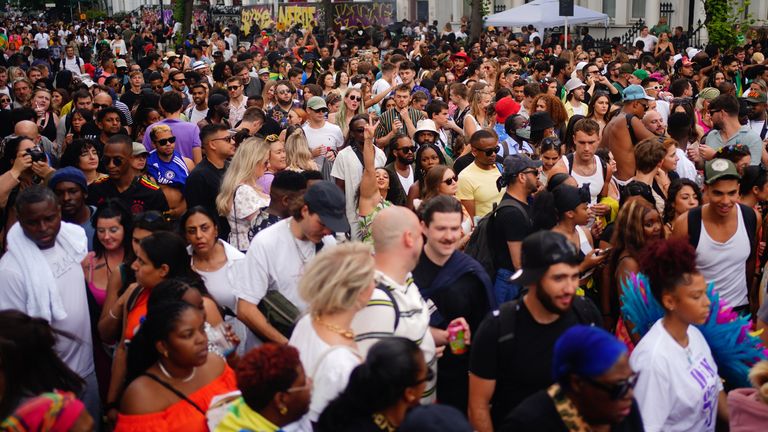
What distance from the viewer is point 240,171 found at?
22.7 feet

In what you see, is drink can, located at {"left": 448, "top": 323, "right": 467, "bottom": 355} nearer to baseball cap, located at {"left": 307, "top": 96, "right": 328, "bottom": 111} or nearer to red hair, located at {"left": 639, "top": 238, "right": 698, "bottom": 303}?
red hair, located at {"left": 639, "top": 238, "right": 698, "bottom": 303}

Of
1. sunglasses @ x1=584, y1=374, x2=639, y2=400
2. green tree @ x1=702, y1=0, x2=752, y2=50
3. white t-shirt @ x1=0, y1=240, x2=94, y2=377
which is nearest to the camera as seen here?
sunglasses @ x1=584, y1=374, x2=639, y2=400

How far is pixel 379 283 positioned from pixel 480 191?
3.31m

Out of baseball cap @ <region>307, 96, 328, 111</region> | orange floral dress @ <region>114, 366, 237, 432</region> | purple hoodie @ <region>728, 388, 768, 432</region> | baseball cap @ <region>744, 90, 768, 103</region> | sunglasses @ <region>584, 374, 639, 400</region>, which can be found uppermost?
baseball cap @ <region>307, 96, 328, 111</region>

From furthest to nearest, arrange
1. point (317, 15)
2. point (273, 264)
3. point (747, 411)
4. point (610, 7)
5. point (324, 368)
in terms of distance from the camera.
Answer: point (317, 15) < point (610, 7) < point (273, 264) < point (747, 411) < point (324, 368)

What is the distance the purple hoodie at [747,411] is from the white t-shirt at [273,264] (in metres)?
2.40

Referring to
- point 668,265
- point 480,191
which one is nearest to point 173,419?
point 668,265

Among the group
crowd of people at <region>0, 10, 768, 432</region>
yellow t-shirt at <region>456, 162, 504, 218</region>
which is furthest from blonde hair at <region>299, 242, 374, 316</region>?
yellow t-shirt at <region>456, 162, 504, 218</region>

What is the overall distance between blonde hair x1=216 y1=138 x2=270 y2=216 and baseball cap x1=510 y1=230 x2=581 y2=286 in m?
3.19

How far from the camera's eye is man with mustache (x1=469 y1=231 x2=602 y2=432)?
163 inches

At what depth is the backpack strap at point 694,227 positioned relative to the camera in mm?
5949

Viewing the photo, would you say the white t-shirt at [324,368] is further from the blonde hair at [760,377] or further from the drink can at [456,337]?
the blonde hair at [760,377]

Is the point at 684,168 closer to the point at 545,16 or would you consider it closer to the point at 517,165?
the point at 517,165

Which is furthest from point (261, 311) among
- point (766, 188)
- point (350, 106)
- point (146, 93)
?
point (146, 93)
